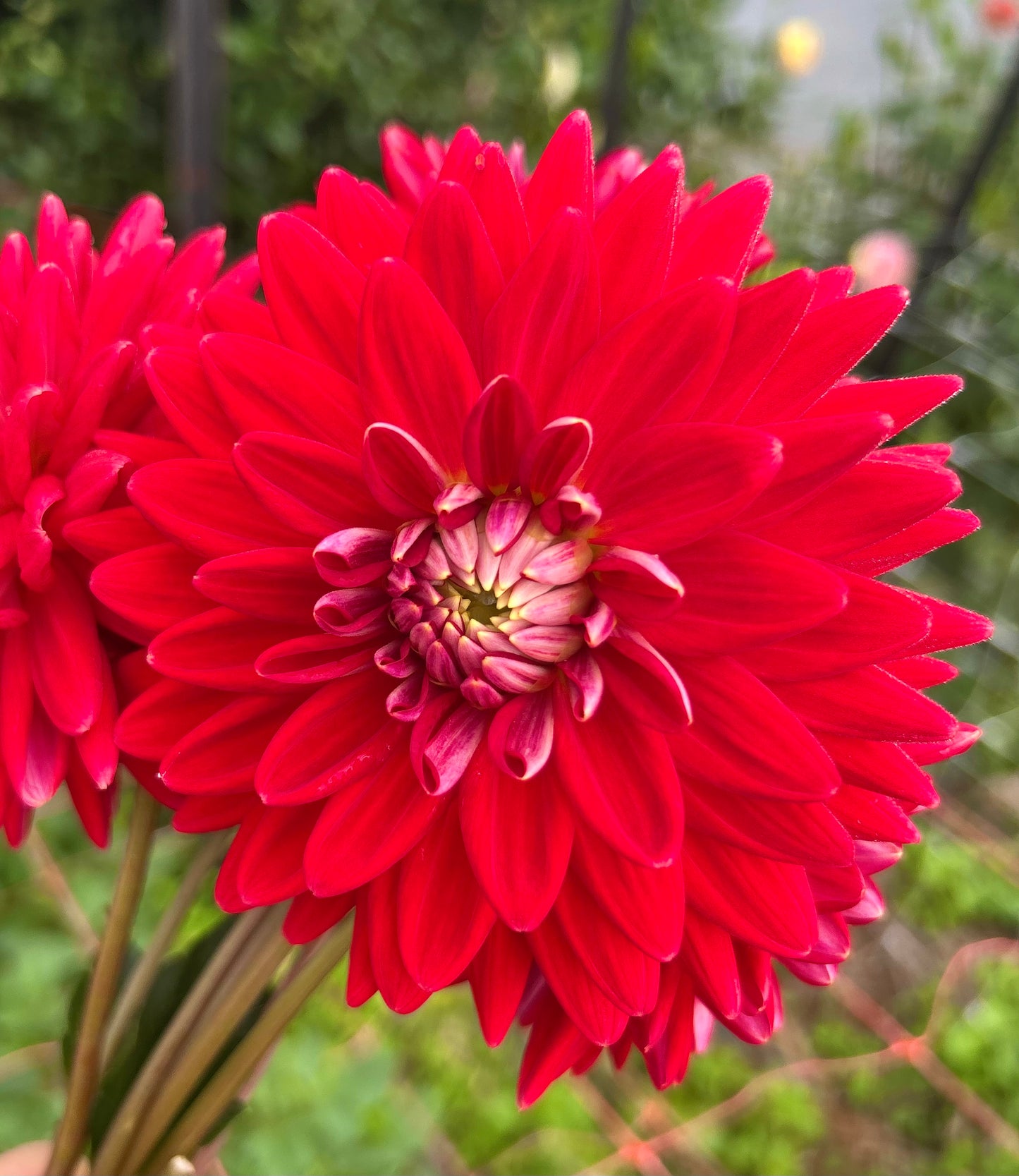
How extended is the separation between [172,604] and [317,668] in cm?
5

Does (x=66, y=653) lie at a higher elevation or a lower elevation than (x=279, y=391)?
lower

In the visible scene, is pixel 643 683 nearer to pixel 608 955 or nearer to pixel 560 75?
pixel 608 955

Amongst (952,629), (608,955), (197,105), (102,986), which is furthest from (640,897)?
(197,105)

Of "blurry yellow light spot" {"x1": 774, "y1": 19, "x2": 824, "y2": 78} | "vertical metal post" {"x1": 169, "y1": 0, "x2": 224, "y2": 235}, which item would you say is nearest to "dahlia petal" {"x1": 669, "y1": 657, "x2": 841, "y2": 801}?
"vertical metal post" {"x1": 169, "y1": 0, "x2": 224, "y2": 235}

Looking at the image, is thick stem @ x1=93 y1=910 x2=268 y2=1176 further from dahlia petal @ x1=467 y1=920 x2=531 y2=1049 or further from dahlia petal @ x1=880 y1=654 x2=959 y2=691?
dahlia petal @ x1=880 y1=654 x2=959 y2=691

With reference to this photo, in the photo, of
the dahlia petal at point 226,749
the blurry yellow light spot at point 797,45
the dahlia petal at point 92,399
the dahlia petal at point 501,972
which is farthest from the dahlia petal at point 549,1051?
the blurry yellow light spot at point 797,45

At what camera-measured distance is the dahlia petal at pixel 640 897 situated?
0.91 ft

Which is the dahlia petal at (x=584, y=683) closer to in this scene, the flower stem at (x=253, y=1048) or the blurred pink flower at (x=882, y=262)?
the flower stem at (x=253, y=1048)

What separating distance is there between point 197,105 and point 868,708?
3.51 ft

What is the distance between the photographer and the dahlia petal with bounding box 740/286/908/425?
27cm

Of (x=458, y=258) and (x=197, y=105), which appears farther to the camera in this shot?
(x=197, y=105)

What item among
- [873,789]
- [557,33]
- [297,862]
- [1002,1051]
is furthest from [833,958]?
[557,33]

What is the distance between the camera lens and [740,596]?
10.9 inches

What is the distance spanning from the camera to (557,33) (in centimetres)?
172
